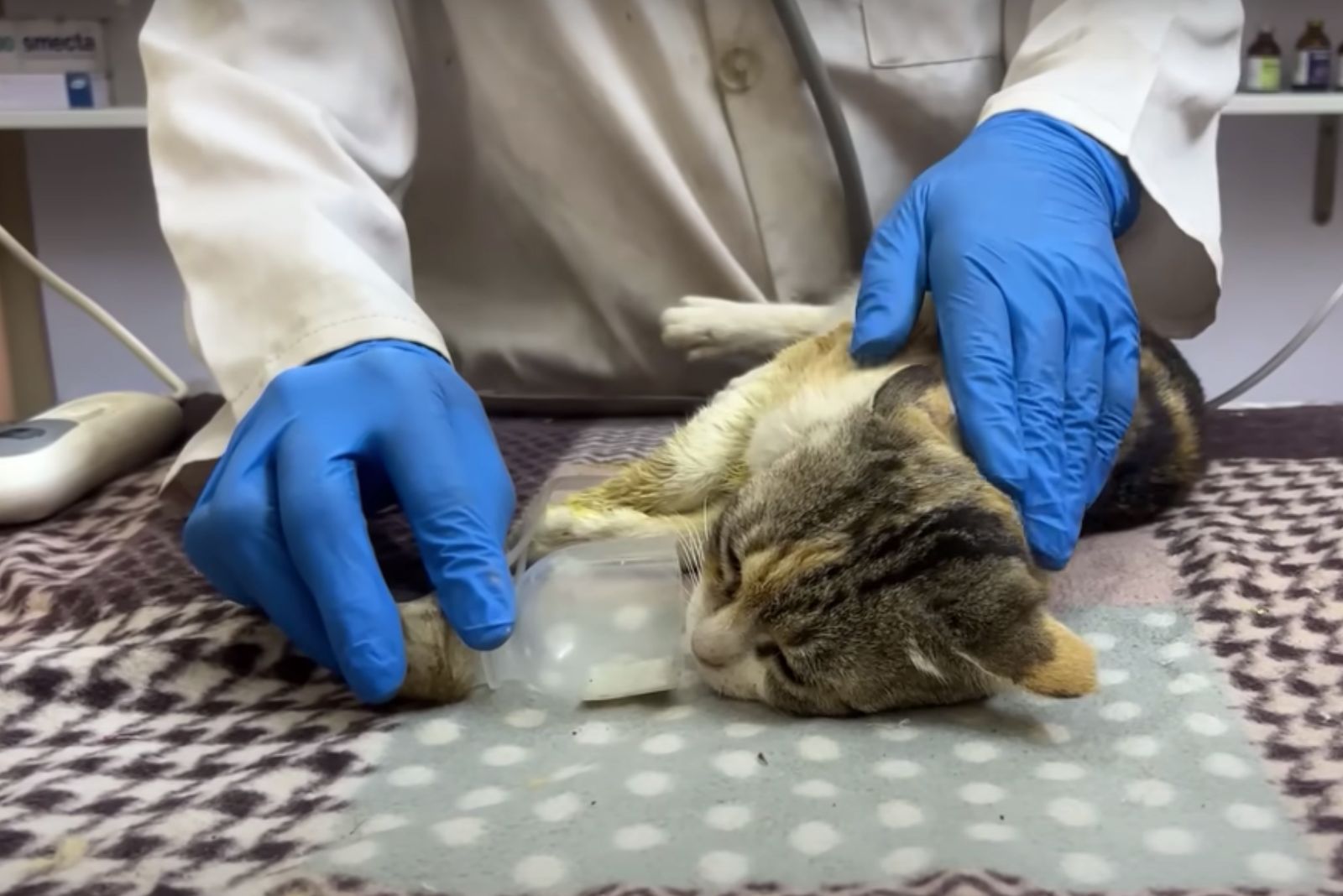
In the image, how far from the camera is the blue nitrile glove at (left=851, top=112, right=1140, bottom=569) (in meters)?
0.80

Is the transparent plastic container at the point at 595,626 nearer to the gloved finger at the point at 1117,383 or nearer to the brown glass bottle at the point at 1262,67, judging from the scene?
the gloved finger at the point at 1117,383

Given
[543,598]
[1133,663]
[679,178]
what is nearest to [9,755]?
[543,598]

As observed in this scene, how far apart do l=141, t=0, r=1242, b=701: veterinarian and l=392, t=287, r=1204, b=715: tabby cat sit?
4 centimetres

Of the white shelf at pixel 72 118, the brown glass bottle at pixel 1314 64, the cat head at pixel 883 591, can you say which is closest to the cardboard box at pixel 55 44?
the white shelf at pixel 72 118

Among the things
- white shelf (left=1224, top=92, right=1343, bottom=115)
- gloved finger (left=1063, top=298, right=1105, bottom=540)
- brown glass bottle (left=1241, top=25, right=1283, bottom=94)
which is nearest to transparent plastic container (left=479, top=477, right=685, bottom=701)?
gloved finger (left=1063, top=298, right=1105, bottom=540)

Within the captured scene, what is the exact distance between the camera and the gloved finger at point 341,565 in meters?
0.66

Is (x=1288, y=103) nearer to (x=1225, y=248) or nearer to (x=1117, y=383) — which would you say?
(x=1225, y=248)

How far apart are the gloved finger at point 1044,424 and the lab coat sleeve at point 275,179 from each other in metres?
0.41

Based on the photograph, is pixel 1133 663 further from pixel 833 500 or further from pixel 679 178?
pixel 679 178

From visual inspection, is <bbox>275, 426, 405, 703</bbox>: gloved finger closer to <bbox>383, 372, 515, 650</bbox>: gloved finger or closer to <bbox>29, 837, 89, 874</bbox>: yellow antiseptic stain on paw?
<bbox>383, 372, 515, 650</bbox>: gloved finger

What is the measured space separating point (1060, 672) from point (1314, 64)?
57.8 inches

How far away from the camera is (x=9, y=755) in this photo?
0.62 meters

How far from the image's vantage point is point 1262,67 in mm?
1733

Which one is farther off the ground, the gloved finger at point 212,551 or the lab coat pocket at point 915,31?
the lab coat pocket at point 915,31
